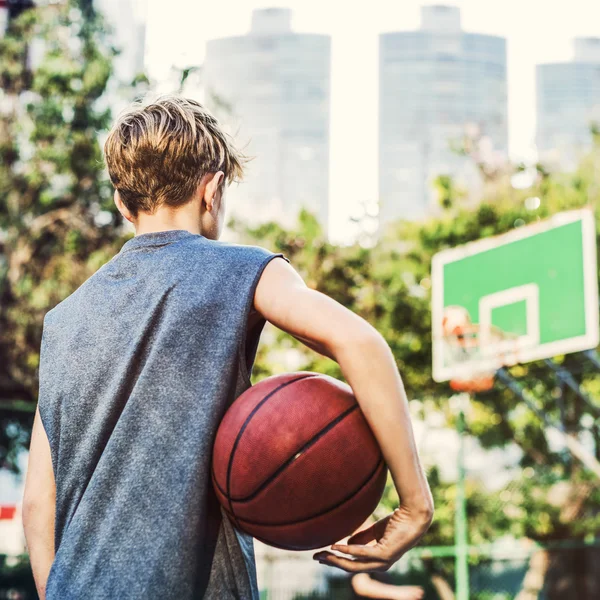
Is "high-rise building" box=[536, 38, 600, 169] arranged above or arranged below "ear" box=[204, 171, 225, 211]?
above

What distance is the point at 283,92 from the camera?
50906mm

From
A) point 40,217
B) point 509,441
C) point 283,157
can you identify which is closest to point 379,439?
point 40,217

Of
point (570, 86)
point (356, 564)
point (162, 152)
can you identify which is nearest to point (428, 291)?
point (162, 152)

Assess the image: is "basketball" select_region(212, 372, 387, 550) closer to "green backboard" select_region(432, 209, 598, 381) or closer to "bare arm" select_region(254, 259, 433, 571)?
"bare arm" select_region(254, 259, 433, 571)

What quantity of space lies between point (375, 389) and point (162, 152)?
1.98 feet

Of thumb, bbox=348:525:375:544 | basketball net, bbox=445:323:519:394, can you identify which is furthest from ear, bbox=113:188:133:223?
basketball net, bbox=445:323:519:394

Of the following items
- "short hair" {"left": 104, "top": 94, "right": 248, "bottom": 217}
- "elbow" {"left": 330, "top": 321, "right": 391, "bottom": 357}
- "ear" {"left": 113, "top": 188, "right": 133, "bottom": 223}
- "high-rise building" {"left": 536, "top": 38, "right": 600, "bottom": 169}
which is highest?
"high-rise building" {"left": 536, "top": 38, "right": 600, "bottom": 169}

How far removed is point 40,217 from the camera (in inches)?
577

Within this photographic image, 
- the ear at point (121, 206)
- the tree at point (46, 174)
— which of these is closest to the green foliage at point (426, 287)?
the tree at point (46, 174)

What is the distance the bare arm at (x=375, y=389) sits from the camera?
1359 mm

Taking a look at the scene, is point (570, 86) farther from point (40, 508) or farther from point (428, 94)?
point (40, 508)

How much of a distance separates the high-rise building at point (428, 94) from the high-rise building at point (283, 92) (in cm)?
385

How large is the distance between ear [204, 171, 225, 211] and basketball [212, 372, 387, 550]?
38 cm

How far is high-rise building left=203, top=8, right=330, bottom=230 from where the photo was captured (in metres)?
42.8
